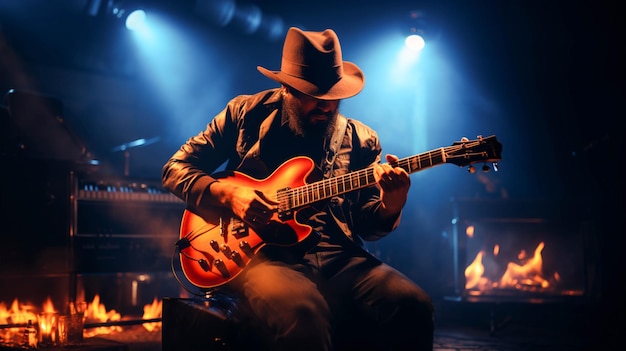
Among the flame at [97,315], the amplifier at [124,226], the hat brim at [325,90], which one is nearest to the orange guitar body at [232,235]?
the hat brim at [325,90]

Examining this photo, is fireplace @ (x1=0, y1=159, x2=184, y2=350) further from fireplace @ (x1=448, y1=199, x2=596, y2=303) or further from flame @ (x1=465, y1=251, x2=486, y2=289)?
flame @ (x1=465, y1=251, x2=486, y2=289)

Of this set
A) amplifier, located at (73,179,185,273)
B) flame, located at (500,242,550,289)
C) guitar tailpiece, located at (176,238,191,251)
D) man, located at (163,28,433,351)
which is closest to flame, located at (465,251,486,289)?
flame, located at (500,242,550,289)

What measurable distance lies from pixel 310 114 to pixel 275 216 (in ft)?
2.14

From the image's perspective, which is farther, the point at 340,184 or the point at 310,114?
the point at 310,114

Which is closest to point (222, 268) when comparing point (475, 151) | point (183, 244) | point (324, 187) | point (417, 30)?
point (183, 244)

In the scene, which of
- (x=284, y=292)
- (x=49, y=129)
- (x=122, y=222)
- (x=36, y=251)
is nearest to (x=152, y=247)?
(x=122, y=222)

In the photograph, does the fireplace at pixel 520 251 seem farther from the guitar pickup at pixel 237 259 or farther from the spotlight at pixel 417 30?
the guitar pickup at pixel 237 259

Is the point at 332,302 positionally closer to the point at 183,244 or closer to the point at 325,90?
the point at 183,244

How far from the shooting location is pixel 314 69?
3.67 meters

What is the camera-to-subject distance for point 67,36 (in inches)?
346

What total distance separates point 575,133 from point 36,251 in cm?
631

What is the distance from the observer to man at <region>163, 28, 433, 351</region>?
10.0 feet

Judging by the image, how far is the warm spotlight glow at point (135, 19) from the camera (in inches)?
325

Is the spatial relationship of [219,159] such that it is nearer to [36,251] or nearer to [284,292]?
[284,292]
